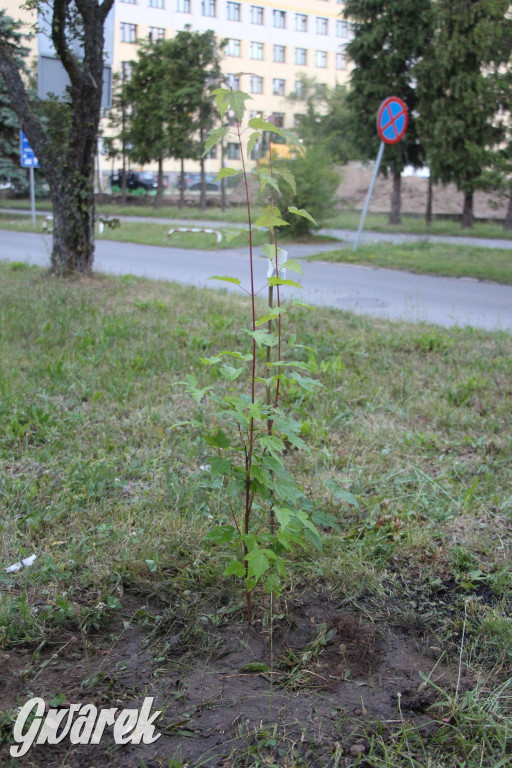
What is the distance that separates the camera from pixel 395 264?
42.3ft

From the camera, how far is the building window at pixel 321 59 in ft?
206

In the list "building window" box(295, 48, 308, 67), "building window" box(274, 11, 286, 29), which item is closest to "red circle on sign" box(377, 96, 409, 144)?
"building window" box(274, 11, 286, 29)

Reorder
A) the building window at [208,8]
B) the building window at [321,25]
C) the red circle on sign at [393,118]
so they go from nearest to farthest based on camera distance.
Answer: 1. the red circle on sign at [393,118]
2. the building window at [208,8]
3. the building window at [321,25]

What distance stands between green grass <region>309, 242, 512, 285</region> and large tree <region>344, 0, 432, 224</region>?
860cm

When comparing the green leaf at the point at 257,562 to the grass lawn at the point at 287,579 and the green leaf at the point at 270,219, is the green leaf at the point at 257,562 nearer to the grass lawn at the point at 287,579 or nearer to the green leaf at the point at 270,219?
the grass lawn at the point at 287,579

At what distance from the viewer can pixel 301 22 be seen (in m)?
61.0

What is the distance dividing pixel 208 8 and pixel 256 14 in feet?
14.6

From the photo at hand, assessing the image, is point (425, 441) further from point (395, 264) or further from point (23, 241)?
point (23, 241)

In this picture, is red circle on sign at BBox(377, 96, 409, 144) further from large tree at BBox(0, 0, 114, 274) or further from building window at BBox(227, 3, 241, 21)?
building window at BBox(227, 3, 241, 21)

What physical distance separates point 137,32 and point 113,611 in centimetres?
5662

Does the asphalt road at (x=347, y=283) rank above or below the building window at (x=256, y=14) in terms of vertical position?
below

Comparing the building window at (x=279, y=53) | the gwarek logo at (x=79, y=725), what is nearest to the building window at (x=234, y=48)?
the building window at (x=279, y=53)

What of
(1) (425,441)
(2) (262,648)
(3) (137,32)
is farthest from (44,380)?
(3) (137,32)

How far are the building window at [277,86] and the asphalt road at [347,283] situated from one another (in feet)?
161
